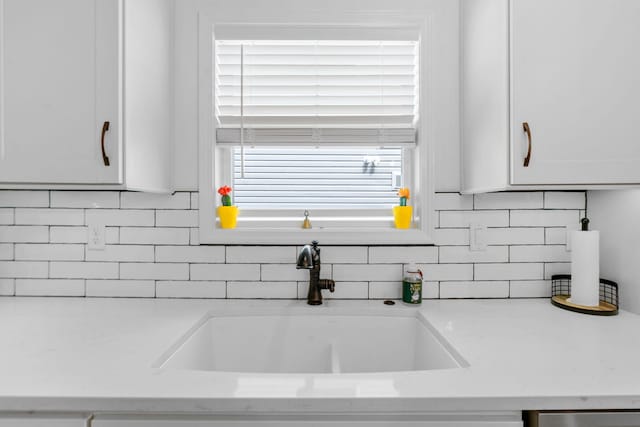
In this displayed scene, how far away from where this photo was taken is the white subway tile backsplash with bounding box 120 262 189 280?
1.54 m

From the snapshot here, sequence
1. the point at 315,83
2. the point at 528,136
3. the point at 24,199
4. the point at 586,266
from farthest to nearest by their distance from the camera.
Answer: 1. the point at 315,83
2. the point at 24,199
3. the point at 586,266
4. the point at 528,136

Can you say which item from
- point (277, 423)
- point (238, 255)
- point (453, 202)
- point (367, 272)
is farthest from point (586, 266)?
point (238, 255)

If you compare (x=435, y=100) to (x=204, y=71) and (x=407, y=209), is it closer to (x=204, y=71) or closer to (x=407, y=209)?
(x=407, y=209)

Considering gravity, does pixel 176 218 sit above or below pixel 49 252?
above

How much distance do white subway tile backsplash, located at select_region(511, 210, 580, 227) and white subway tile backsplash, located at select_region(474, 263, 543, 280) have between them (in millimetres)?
177

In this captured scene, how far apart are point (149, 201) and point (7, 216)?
1.98 ft

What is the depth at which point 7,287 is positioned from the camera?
5.07ft

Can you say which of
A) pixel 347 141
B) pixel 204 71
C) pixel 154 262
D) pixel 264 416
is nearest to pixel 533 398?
pixel 264 416

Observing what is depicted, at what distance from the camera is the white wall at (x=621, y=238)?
131 cm

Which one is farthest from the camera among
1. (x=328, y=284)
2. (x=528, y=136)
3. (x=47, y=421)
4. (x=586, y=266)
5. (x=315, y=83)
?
(x=315, y=83)

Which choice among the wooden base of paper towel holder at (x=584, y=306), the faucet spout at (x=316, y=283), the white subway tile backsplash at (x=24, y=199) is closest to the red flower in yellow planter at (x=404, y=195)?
the faucet spout at (x=316, y=283)

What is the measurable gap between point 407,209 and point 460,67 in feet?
2.06

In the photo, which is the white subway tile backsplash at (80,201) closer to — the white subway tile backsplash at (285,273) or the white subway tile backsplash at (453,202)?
the white subway tile backsplash at (285,273)

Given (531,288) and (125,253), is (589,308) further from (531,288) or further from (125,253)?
(125,253)
